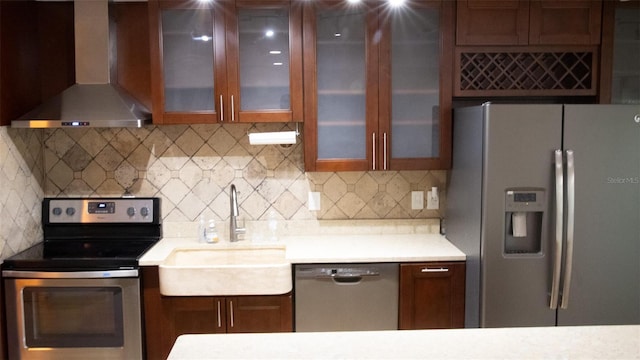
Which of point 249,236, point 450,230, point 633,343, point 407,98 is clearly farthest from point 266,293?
point 633,343

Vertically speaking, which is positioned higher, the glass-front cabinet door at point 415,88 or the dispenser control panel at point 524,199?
the glass-front cabinet door at point 415,88

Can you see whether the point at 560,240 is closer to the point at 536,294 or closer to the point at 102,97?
the point at 536,294

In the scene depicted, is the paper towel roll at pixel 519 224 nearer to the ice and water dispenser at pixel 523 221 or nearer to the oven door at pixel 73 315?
the ice and water dispenser at pixel 523 221

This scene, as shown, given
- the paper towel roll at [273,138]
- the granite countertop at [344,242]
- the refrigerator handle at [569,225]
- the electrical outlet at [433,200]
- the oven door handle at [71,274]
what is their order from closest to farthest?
the refrigerator handle at [569,225] → the oven door handle at [71,274] → the granite countertop at [344,242] → the paper towel roll at [273,138] → the electrical outlet at [433,200]

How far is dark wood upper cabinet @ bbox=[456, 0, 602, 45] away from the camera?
2766 mm

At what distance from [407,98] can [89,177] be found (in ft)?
6.83

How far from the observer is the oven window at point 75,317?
2598 mm

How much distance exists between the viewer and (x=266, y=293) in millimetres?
2602

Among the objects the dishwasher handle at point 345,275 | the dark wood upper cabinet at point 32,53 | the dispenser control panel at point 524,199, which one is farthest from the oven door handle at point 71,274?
the dispenser control panel at point 524,199

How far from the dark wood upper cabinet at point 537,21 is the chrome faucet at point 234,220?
1.67 metres

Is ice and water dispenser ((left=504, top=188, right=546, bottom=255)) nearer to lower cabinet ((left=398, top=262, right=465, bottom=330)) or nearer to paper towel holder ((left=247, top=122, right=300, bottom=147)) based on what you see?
lower cabinet ((left=398, top=262, right=465, bottom=330))

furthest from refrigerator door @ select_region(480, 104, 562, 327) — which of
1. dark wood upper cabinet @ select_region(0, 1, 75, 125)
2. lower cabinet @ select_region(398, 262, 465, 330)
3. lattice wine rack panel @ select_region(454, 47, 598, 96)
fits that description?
dark wood upper cabinet @ select_region(0, 1, 75, 125)

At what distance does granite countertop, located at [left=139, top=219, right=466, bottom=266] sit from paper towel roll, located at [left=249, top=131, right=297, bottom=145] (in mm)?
594

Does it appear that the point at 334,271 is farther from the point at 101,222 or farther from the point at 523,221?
the point at 101,222
